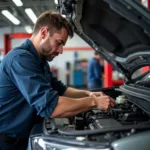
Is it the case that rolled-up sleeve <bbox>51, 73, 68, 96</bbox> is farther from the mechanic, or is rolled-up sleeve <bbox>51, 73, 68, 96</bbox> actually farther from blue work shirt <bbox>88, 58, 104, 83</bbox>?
blue work shirt <bbox>88, 58, 104, 83</bbox>

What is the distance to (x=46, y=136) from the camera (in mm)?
1219

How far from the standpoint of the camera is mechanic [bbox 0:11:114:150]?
1381 mm

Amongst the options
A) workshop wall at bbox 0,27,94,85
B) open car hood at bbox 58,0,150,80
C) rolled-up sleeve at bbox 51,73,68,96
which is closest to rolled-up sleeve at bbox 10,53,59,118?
open car hood at bbox 58,0,150,80

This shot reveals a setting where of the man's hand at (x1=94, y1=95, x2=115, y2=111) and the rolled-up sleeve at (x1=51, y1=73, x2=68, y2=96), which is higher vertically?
the rolled-up sleeve at (x1=51, y1=73, x2=68, y2=96)

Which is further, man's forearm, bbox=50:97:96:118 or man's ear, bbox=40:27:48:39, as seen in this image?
man's ear, bbox=40:27:48:39

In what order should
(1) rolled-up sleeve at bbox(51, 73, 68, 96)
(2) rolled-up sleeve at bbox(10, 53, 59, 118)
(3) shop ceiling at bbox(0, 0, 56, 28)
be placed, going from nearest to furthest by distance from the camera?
(2) rolled-up sleeve at bbox(10, 53, 59, 118)
(1) rolled-up sleeve at bbox(51, 73, 68, 96)
(3) shop ceiling at bbox(0, 0, 56, 28)

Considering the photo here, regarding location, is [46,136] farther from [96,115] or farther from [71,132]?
[96,115]

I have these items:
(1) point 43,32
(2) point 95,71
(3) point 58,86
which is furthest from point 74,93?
(2) point 95,71

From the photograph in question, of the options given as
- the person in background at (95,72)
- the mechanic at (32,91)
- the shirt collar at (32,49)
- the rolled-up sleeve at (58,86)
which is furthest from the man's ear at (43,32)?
the person in background at (95,72)

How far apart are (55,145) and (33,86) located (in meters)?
0.37

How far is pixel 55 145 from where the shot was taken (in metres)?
1.15

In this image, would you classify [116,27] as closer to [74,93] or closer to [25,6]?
→ [74,93]

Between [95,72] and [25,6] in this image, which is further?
[25,6]

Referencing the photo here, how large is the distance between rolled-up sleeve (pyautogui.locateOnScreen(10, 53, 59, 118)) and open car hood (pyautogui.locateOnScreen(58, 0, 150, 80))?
1.54 ft
